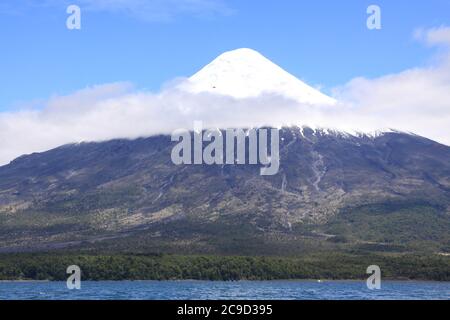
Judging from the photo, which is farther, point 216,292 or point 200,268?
point 200,268

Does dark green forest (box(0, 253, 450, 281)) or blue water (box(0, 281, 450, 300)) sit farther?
dark green forest (box(0, 253, 450, 281))

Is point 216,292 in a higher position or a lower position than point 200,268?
higher

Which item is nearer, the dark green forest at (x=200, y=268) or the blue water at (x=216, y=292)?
the blue water at (x=216, y=292)
